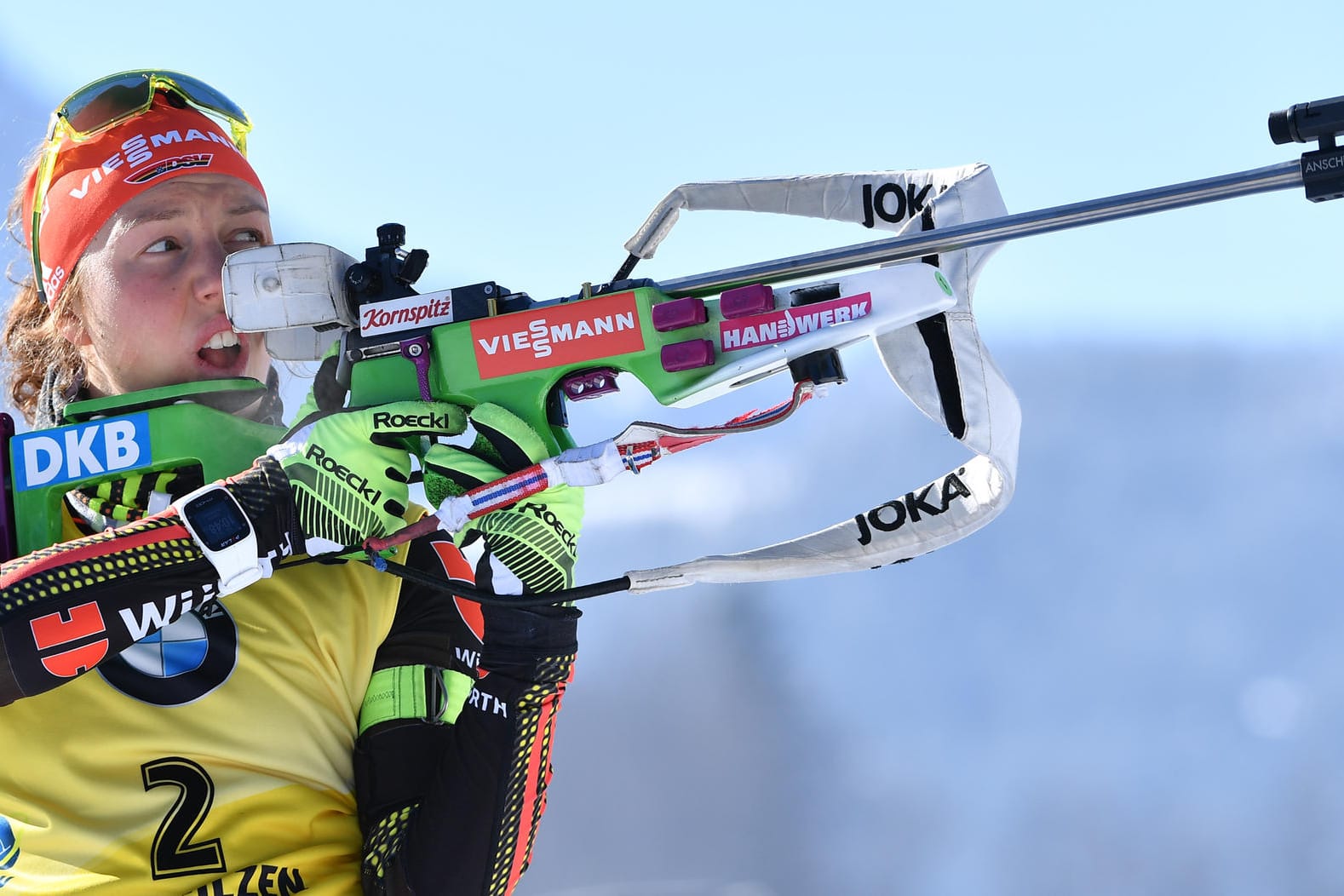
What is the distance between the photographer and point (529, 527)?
1826 mm

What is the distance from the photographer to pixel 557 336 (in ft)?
5.98

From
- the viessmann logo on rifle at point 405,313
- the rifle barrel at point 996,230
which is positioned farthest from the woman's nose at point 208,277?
the rifle barrel at point 996,230

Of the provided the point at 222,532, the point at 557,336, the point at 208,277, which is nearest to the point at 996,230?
the point at 557,336

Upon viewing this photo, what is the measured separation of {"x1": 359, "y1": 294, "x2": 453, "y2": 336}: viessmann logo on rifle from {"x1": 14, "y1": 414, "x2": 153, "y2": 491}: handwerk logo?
1.33ft

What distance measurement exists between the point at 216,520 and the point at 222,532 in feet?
0.06

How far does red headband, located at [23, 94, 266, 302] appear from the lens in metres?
2.23

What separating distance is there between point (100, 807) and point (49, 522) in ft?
1.53

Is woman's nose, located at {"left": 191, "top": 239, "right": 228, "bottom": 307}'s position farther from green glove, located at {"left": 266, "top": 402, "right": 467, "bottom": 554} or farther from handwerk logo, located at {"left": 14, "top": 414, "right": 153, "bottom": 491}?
green glove, located at {"left": 266, "top": 402, "right": 467, "bottom": 554}

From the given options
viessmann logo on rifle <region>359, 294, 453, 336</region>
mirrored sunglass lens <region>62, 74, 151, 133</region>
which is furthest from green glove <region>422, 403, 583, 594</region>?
mirrored sunglass lens <region>62, 74, 151, 133</region>

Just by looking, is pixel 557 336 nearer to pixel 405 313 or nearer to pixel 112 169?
pixel 405 313

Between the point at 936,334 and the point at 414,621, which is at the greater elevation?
the point at 936,334

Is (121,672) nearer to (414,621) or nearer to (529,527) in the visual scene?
(414,621)

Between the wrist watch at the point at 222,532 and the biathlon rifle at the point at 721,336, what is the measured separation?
179 mm

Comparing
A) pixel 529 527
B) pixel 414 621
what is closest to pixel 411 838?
pixel 414 621
